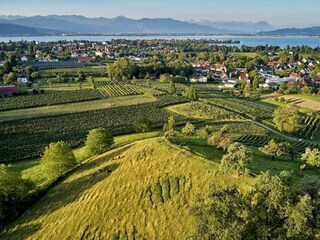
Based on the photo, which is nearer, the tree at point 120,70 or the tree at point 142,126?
the tree at point 142,126

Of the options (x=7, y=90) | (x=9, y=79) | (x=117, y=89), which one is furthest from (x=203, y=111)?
(x=9, y=79)

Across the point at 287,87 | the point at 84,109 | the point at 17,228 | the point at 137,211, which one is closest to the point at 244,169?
the point at 137,211

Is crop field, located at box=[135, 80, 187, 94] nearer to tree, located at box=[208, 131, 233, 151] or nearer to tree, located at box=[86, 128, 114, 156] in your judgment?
tree, located at box=[86, 128, 114, 156]

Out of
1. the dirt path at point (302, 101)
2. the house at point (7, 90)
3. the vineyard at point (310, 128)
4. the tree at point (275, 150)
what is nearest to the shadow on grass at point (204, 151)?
the tree at point (275, 150)

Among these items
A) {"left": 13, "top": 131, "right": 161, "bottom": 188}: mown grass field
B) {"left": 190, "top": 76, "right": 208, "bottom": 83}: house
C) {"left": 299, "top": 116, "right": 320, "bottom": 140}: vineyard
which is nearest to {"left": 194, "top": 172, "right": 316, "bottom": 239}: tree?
{"left": 13, "top": 131, "right": 161, "bottom": 188}: mown grass field

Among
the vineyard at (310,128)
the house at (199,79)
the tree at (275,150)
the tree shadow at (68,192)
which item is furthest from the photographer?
the house at (199,79)

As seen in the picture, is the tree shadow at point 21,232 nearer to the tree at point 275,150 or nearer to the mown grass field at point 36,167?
the mown grass field at point 36,167
